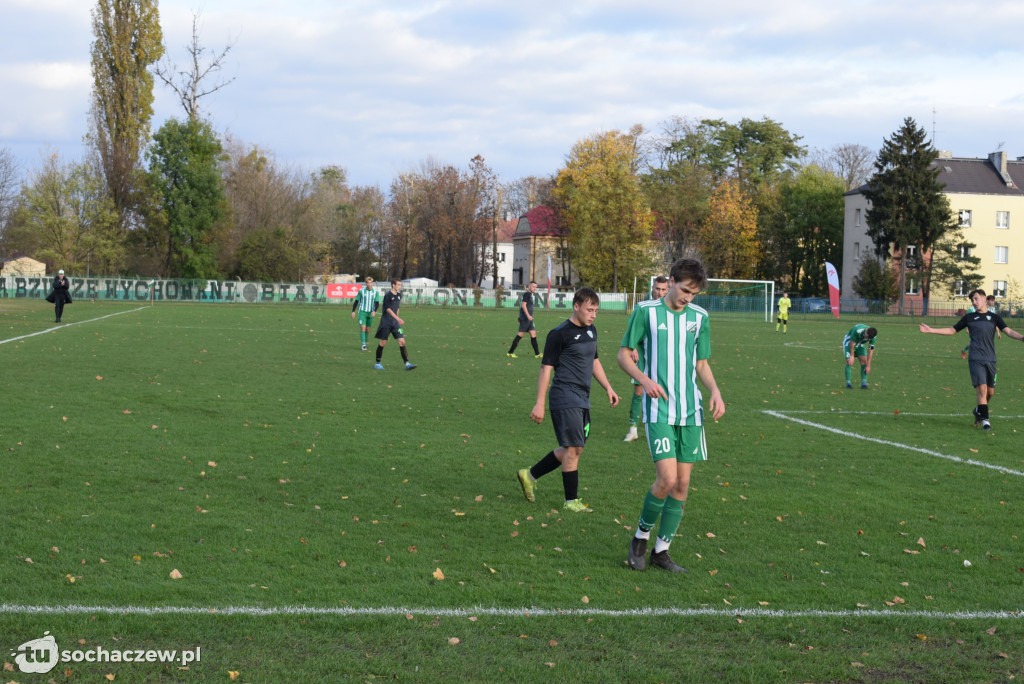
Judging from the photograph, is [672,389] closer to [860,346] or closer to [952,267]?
[860,346]

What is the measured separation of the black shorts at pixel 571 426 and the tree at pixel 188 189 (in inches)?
2316

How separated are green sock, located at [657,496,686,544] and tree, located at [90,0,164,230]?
60.7m

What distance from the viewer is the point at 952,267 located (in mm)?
61375

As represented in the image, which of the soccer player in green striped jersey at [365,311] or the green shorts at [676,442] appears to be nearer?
the green shorts at [676,442]

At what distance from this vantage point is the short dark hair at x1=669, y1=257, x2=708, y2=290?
5625 millimetres

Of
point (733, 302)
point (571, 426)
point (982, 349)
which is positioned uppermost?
point (733, 302)

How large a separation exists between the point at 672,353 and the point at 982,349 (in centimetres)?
871

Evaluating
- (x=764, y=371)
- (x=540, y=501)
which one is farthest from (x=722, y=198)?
(x=540, y=501)

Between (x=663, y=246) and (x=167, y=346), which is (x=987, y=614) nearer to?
(x=167, y=346)

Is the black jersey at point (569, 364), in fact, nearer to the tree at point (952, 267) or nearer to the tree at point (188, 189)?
the tree at point (188, 189)

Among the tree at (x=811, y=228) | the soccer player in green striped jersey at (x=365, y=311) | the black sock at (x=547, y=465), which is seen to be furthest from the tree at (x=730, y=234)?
the black sock at (x=547, y=465)

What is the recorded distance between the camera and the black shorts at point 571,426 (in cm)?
740

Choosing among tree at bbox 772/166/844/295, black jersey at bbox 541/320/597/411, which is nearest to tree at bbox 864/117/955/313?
tree at bbox 772/166/844/295

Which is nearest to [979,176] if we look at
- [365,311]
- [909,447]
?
[365,311]
